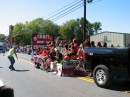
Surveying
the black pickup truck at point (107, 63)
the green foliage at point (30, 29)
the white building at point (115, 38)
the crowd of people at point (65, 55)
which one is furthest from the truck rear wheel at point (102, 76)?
the green foliage at point (30, 29)

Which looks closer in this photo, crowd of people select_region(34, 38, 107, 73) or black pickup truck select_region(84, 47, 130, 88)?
black pickup truck select_region(84, 47, 130, 88)

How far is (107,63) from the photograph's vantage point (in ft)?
31.7

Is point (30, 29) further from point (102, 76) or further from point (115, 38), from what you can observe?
point (102, 76)

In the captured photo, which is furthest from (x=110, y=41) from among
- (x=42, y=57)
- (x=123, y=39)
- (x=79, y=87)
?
(x=79, y=87)

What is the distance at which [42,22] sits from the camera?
122438mm

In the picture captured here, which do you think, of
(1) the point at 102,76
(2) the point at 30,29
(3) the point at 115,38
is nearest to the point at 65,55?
(1) the point at 102,76

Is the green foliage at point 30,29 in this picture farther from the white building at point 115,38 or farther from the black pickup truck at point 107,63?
the black pickup truck at point 107,63

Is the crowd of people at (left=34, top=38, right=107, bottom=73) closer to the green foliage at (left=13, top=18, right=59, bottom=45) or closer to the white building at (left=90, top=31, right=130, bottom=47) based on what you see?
the white building at (left=90, top=31, right=130, bottom=47)

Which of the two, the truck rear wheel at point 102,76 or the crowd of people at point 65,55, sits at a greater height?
the crowd of people at point 65,55

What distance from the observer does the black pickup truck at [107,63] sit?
29.3 ft

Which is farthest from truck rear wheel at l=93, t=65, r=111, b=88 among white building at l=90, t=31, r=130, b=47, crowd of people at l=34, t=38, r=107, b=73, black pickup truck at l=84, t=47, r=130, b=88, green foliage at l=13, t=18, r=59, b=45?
green foliage at l=13, t=18, r=59, b=45

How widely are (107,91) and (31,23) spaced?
371 feet

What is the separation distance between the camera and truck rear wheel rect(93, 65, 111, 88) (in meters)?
9.47

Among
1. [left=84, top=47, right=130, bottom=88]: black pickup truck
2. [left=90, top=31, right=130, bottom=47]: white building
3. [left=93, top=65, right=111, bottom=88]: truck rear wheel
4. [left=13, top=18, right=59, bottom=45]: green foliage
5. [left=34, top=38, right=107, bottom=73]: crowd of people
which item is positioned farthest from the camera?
[left=13, top=18, right=59, bottom=45]: green foliage
